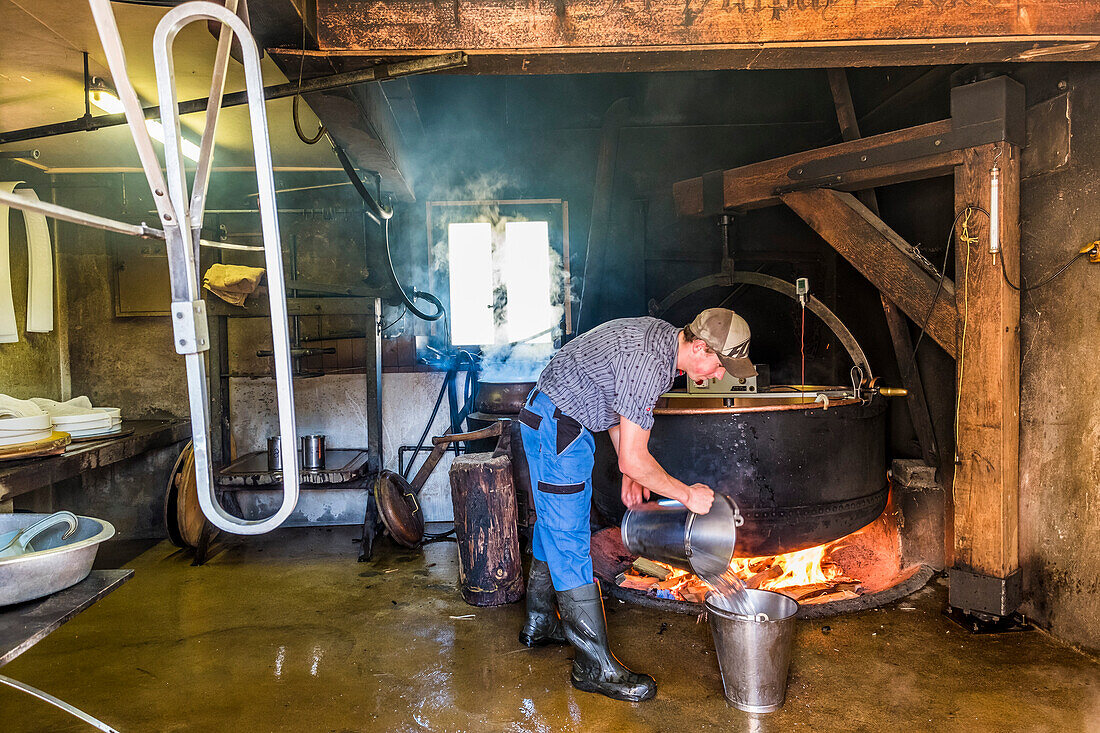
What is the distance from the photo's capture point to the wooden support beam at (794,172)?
3.85 meters

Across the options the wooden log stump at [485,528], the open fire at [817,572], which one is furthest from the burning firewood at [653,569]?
the wooden log stump at [485,528]

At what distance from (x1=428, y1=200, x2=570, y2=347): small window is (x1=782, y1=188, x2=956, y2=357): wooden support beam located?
8.04 feet

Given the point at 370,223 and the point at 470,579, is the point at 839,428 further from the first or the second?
the point at 370,223

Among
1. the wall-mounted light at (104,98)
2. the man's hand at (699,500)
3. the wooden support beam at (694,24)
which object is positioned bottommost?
the man's hand at (699,500)

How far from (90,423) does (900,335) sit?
5.65m

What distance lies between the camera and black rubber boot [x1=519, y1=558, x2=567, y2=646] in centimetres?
373

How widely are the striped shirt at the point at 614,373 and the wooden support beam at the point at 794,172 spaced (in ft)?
6.15

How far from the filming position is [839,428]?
4.49m

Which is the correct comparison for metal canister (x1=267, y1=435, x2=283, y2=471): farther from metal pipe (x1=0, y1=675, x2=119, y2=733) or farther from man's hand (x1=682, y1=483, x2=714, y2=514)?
man's hand (x1=682, y1=483, x2=714, y2=514)

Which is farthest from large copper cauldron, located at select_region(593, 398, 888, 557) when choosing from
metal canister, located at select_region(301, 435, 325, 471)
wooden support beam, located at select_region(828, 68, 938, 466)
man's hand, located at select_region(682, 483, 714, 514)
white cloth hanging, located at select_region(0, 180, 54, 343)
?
white cloth hanging, located at select_region(0, 180, 54, 343)

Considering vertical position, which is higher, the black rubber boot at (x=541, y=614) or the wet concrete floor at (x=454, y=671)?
the black rubber boot at (x=541, y=614)

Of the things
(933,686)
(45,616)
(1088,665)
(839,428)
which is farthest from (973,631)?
(45,616)

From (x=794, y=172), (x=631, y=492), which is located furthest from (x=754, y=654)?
(x=794, y=172)

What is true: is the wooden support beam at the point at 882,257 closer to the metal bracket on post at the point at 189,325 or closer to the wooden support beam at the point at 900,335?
the wooden support beam at the point at 900,335
